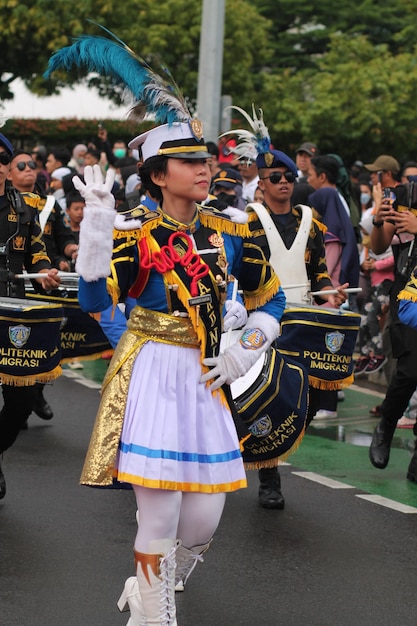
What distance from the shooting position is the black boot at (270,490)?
24.6ft

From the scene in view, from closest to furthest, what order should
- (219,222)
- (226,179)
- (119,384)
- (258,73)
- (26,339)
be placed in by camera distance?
(119,384) → (219,222) → (26,339) → (226,179) → (258,73)

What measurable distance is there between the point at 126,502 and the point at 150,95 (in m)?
3.26

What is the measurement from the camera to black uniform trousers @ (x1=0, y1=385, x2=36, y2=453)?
7.21 meters

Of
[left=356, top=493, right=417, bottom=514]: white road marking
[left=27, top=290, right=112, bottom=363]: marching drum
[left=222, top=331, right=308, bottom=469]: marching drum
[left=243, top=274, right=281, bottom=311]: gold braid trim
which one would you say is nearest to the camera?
[left=243, top=274, right=281, bottom=311]: gold braid trim

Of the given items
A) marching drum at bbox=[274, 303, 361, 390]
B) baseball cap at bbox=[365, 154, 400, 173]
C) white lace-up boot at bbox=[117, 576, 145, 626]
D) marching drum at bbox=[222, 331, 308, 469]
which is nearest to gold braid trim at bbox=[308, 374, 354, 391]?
marching drum at bbox=[274, 303, 361, 390]

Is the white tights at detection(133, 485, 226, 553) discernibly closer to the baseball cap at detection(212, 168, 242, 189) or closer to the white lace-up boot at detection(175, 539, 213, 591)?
the white lace-up boot at detection(175, 539, 213, 591)

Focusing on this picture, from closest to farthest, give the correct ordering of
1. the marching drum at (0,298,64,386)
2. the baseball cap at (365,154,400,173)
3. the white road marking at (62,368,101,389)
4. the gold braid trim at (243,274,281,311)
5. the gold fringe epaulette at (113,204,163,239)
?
1. the gold fringe epaulette at (113,204,163,239)
2. the gold braid trim at (243,274,281,311)
3. the marching drum at (0,298,64,386)
4. the white road marking at (62,368,101,389)
5. the baseball cap at (365,154,400,173)

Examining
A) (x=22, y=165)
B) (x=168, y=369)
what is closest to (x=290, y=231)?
(x=22, y=165)

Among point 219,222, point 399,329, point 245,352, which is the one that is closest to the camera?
point 245,352

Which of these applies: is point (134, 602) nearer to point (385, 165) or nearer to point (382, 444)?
point (382, 444)

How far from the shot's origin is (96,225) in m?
4.45

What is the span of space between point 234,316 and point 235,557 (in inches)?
58.9

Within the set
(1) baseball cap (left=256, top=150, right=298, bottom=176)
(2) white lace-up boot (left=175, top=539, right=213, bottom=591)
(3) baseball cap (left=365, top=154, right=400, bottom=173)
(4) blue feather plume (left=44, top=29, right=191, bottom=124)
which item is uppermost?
(4) blue feather plume (left=44, top=29, right=191, bottom=124)

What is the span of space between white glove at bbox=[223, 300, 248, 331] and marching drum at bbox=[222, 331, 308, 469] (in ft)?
3.08
